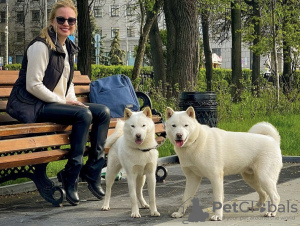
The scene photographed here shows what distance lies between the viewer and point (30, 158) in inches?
276

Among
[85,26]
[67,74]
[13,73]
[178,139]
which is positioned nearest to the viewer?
[178,139]

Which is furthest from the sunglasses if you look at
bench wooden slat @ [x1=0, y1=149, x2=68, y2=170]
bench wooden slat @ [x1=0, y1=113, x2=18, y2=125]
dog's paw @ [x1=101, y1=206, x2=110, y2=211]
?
dog's paw @ [x1=101, y1=206, x2=110, y2=211]

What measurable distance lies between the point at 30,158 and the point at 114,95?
211 cm

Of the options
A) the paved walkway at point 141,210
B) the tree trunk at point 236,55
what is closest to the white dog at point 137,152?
the paved walkway at point 141,210

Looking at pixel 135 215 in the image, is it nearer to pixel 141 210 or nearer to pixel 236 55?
pixel 141 210

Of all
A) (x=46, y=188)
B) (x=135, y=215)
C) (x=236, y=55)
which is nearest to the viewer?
(x=135, y=215)

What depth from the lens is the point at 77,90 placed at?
30.0 feet

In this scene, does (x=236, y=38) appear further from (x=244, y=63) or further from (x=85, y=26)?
(x=244, y=63)

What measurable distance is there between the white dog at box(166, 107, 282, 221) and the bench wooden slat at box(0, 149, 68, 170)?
57.1 inches

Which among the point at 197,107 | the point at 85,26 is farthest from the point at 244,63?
the point at 197,107

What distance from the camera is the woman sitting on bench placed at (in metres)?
7.51

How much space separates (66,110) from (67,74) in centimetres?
65

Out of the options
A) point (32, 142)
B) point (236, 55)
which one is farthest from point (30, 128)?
point (236, 55)

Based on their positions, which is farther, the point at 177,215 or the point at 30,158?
the point at 30,158
